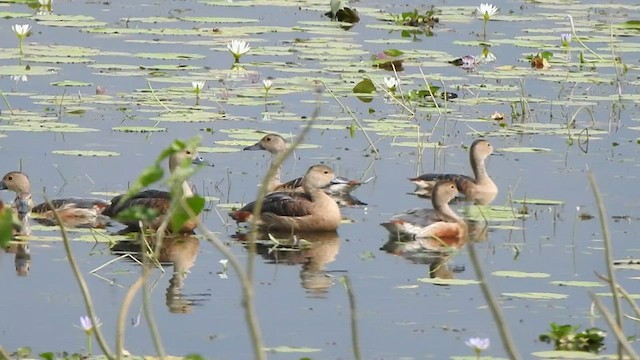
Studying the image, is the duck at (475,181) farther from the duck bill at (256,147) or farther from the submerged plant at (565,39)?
the submerged plant at (565,39)

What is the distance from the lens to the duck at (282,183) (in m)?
10.6

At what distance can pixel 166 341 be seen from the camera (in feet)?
23.1

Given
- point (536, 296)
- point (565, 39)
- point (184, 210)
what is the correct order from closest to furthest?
point (184, 210), point (536, 296), point (565, 39)

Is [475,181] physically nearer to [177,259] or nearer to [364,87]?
[177,259]

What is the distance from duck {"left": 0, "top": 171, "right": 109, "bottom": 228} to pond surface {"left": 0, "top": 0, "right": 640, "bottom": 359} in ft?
0.51

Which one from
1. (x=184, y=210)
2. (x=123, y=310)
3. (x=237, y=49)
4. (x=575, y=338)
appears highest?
(x=237, y=49)

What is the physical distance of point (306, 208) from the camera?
1005cm

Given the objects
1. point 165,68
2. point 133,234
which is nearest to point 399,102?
point 165,68

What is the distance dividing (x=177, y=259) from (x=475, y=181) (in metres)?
2.88

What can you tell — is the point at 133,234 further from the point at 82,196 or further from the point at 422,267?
the point at 422,267

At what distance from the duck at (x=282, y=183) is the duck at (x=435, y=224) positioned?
67cm

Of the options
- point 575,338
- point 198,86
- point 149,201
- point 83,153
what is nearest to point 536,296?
point 575,338

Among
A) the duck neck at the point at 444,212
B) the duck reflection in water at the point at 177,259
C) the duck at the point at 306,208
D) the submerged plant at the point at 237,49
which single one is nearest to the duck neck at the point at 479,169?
the duck neck at the point at 444,212

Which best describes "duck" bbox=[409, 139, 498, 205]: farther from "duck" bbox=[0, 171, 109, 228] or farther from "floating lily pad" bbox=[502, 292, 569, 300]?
"floating lily pad" bbox=[502, 292, 569, 300]
